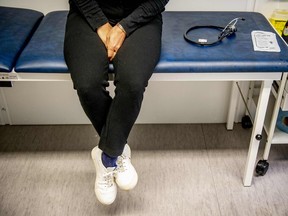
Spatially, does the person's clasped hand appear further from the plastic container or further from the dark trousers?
the plastic container

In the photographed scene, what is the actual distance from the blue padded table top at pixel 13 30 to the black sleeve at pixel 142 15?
1.44ft

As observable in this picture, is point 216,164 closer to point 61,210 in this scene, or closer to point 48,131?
point 61,210

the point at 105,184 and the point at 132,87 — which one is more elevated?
the point at 132,87

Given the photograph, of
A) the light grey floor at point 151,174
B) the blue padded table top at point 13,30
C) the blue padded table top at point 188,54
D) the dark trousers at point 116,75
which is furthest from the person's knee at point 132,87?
the light grey floor at point 151,174

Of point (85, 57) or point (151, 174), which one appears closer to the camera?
point (85, 57)

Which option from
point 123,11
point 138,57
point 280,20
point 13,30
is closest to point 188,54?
point 138,57

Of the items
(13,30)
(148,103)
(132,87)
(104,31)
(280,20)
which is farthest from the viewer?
(148,103)

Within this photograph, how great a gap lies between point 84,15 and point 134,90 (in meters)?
0.37

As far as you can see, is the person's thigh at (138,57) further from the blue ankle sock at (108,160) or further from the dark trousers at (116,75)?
the blue ankle sock at (108,160)

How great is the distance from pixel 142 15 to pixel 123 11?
0.10m

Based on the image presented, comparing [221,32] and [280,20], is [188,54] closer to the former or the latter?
[221,32]

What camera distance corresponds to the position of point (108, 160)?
1494mm

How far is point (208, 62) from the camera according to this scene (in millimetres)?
1413

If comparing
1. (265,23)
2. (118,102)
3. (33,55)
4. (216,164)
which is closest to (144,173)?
(216,164)
